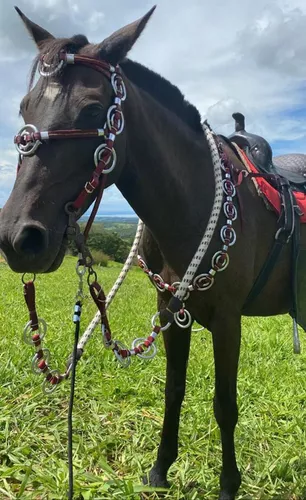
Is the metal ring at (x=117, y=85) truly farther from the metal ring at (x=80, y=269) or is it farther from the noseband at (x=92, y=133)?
the metal ring at (x=80, y=269)

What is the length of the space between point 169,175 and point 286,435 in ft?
9.02

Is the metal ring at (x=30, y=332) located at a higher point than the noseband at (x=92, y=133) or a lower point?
lower

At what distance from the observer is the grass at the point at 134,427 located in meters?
2.97

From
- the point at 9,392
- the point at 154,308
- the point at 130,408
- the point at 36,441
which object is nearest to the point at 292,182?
the point at 130,408

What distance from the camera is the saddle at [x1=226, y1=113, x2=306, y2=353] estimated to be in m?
2.74

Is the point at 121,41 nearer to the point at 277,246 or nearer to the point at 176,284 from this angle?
the point at 176,284

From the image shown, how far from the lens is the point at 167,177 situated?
2.29m

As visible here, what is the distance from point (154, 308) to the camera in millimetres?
9398

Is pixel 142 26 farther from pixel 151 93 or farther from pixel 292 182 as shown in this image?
pixel 292 182

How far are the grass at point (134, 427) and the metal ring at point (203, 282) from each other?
1443mm

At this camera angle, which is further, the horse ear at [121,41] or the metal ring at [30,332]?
the metal ring at [30,332]

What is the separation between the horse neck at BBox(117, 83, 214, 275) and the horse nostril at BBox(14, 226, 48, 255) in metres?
0.70

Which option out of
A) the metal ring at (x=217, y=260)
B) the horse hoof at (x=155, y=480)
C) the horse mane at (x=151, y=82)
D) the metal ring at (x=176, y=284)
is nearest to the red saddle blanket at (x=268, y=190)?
the horse mane at (x=151, y=82)

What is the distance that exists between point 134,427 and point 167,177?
2.46m
